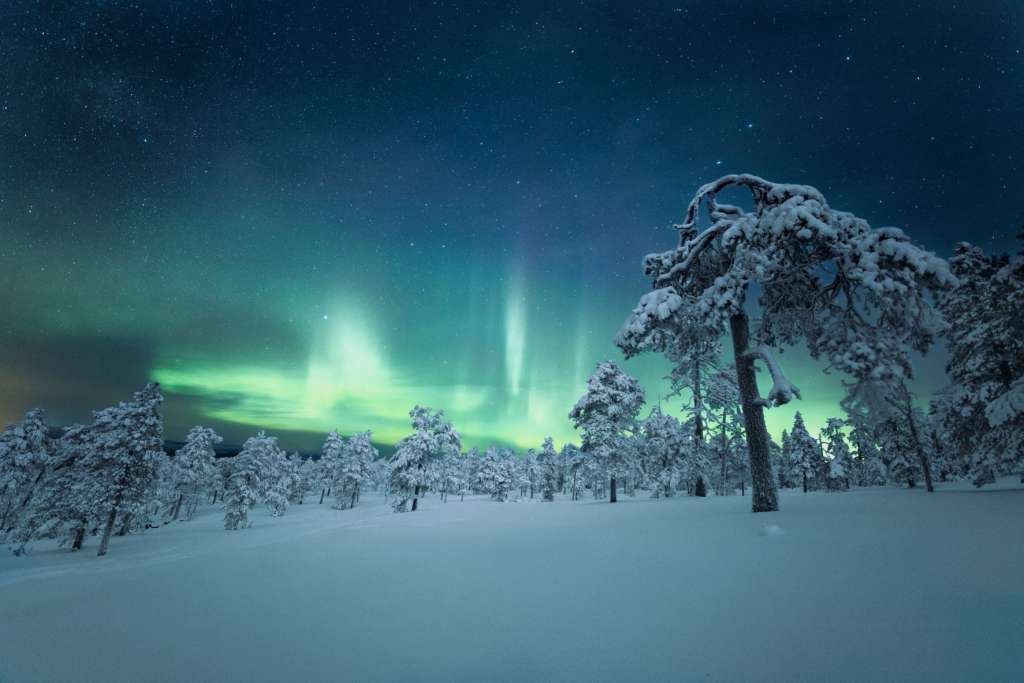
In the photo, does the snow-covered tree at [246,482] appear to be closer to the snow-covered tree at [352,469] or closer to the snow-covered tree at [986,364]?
the snow-covered tree at [352,469]

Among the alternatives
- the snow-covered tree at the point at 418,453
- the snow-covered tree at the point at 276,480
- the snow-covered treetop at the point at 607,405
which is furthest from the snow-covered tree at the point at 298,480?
the snow-covered treetop at the point at 607,405

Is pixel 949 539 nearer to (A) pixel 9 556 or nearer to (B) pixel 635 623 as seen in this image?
(B) pixel 635 623

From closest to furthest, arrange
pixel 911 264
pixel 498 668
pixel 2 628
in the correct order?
pixel 498 668 < pixel 911 264 < pixel 2 628

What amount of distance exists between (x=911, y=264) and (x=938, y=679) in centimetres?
744

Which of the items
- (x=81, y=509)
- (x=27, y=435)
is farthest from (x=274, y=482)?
(x=81, y=509)

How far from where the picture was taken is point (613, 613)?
4.22 metres

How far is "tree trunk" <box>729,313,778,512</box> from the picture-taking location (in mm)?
9945

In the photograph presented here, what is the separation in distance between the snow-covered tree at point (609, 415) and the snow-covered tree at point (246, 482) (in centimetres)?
4160

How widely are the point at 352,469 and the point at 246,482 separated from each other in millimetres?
23195

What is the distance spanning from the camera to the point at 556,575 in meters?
5.82

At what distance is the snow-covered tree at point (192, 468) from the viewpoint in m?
63.1

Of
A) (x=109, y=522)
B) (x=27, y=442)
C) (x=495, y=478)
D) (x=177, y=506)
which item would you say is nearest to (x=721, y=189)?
(x=109, y=522)

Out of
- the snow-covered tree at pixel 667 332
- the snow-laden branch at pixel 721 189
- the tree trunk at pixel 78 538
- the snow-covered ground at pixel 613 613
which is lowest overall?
the tree trunk at pixel 78 538

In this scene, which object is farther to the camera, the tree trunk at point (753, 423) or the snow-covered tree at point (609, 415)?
the snow-covered tree at point (609, 415)
